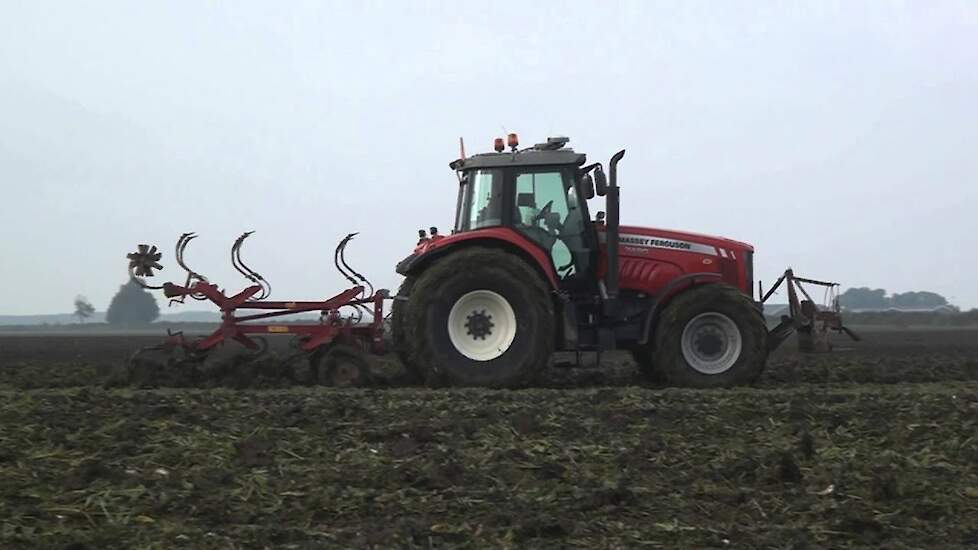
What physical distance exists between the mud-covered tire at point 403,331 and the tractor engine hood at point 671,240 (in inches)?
90.7

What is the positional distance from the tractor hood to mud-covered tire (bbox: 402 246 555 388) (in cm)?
117

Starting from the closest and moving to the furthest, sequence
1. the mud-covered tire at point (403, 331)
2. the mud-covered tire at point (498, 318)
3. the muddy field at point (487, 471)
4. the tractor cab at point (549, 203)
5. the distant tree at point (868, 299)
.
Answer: the muddy field at point (487, 471)
the mud-covered tire at point (498, 318)
the mud-covered tire at point (403, 331)
the tractor cab at point (549, 203)
the distant tree at point (868, 299)

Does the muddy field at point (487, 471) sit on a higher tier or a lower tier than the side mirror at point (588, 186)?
lower

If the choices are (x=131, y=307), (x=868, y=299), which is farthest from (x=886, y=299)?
(x=131, y=307)

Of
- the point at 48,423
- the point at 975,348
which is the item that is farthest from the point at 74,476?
the point at 975,348

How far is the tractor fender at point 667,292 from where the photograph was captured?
11.3 m

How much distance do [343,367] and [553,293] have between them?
7.75 feet

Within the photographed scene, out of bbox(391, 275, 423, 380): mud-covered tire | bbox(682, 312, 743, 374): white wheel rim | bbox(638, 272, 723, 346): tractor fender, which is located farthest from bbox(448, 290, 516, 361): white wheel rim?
bbox(682, 312, 743, 374): white wheel rim

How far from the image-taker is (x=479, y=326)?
36.6 feet

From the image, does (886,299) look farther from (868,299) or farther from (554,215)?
(554,215)

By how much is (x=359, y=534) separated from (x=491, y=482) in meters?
1.06

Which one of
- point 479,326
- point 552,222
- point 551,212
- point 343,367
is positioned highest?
point 551,212

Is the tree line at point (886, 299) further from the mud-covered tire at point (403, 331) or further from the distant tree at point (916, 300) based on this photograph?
the mud-covered tire at point (403, 331)

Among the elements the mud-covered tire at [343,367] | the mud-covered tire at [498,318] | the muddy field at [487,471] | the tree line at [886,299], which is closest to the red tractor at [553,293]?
the mud-covered tire at [498,318]
